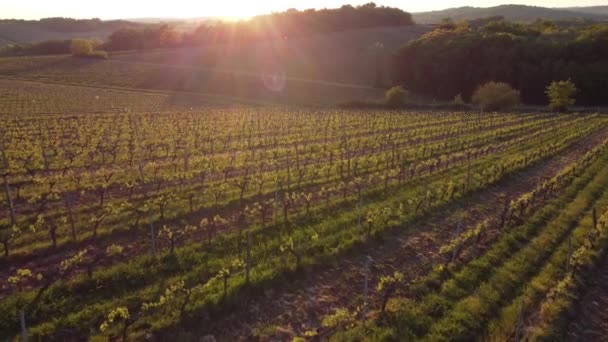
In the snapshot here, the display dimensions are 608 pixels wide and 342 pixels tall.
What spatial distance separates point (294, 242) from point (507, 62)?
7615cm

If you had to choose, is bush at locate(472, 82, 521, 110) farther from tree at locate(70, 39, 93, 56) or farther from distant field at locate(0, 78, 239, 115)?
tree at locate(70, 39, 93, 56)

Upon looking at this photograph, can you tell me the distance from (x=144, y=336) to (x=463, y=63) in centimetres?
8272

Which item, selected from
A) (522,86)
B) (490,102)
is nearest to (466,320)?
(490,102)

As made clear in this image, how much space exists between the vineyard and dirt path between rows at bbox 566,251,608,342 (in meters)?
0.29

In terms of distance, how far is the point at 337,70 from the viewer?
9675 cm

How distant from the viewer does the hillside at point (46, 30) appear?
15212 centimetres

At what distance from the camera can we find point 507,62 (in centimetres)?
7875

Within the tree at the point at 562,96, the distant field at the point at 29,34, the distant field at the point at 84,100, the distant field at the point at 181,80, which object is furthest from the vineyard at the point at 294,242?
the distant field at the point at 29,34

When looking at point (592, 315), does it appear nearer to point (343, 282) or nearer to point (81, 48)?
point (343, 282)

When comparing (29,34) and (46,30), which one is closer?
(29,34)

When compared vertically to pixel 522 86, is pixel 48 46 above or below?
above

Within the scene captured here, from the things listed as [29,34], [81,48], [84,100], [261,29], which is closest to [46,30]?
[29,34]

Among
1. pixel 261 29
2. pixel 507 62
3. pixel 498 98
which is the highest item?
pixel 261 29

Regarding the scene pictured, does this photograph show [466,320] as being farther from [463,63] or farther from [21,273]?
[463,63]
